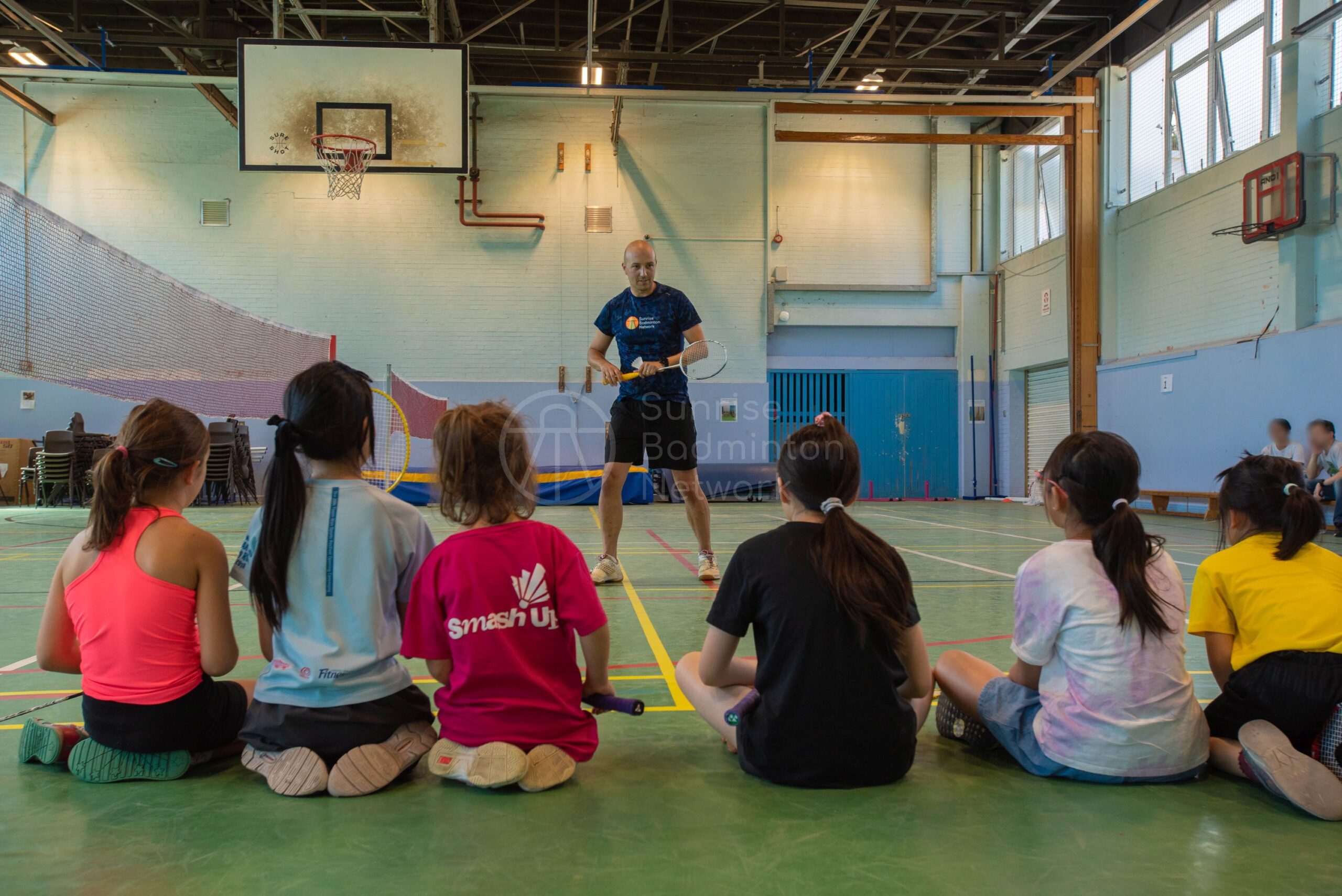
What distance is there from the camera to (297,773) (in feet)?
6.20

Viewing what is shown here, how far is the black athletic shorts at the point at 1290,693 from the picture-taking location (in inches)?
74.7

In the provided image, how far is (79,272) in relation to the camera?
879 cm

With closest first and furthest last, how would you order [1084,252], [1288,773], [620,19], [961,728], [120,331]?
[1288,773] → [961,728] → [120,331] → [620,19] → [1084,252]

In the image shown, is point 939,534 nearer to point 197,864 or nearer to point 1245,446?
point 1245,446

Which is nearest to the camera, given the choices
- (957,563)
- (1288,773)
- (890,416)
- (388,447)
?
(1288,773)

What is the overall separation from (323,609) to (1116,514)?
1.79 m

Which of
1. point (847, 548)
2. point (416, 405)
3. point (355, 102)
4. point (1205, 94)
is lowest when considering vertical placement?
point (847, 548)

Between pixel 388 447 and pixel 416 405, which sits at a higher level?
pixel 416 405

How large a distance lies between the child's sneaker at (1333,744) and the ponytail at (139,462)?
8.58ft

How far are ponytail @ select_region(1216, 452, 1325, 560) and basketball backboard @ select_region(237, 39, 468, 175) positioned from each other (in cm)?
918

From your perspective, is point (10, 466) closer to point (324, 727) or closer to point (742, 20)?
point (742, 20)

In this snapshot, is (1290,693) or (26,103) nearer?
(1290,693)

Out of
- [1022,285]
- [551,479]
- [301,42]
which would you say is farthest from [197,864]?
[1022,285]

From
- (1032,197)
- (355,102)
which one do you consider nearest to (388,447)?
(355,102)
